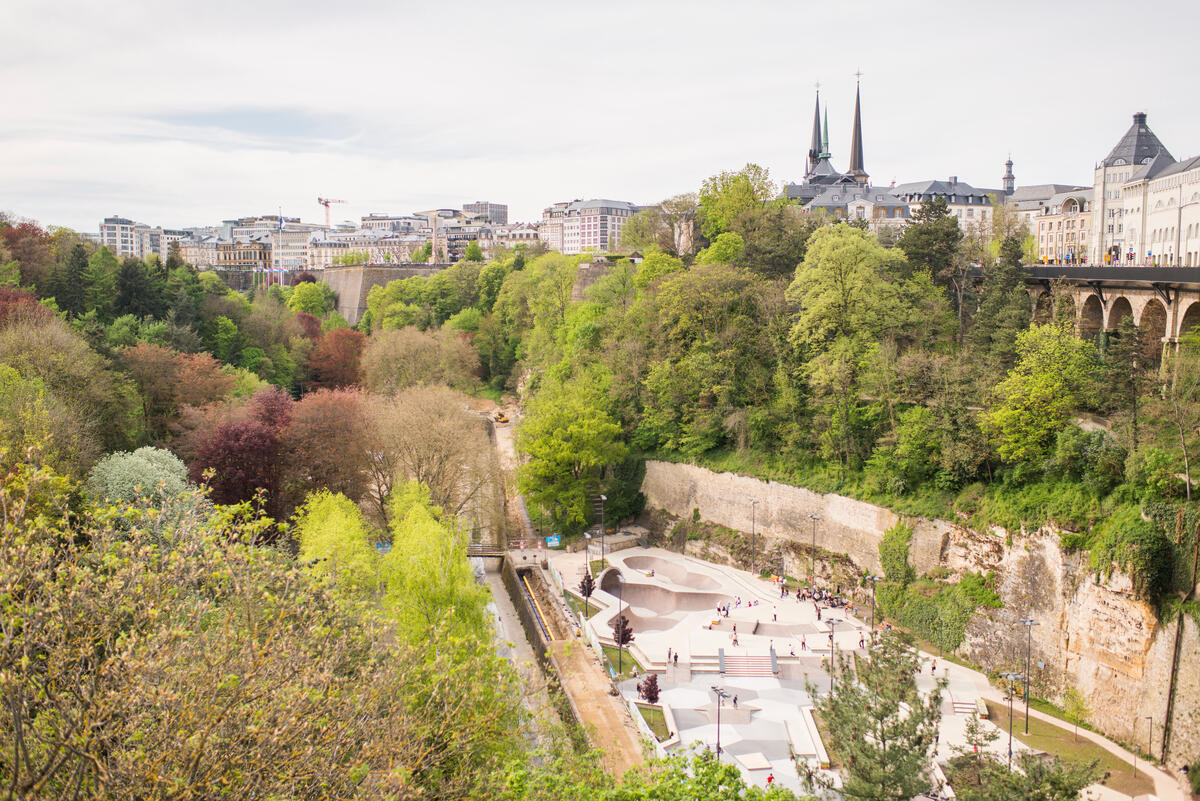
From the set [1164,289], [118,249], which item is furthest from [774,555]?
[118,249]

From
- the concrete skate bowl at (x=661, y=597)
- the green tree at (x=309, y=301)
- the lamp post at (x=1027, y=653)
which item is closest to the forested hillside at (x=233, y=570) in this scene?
the concrete skate bowl at (x=661, y=597)

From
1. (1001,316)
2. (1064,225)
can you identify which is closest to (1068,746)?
(1001,316)

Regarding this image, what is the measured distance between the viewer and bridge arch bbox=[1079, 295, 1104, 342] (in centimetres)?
3275

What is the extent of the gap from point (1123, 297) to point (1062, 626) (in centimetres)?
1258

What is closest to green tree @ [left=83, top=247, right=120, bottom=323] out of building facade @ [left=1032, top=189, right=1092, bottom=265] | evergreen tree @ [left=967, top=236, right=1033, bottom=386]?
evergreen tree @ [left=967, top=236, right=1033, bottom=386]

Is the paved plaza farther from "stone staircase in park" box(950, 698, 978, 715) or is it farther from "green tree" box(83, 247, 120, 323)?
"green tree" box(83, 247, 120, 323)

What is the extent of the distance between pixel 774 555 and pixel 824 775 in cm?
1766

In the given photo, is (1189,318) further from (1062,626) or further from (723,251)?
(723,251)

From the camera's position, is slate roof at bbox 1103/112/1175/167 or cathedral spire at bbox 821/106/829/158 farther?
cathedral spire at bbox 821/106/829/158

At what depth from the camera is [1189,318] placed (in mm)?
26688

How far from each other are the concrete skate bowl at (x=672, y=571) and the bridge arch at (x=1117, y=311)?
1743 centimetres

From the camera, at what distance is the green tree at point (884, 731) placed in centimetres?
1545

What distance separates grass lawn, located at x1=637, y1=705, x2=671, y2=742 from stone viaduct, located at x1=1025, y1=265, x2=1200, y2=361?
63.4ft

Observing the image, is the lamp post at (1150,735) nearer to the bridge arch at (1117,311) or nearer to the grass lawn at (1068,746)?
the grass lawn at (1068,746)
